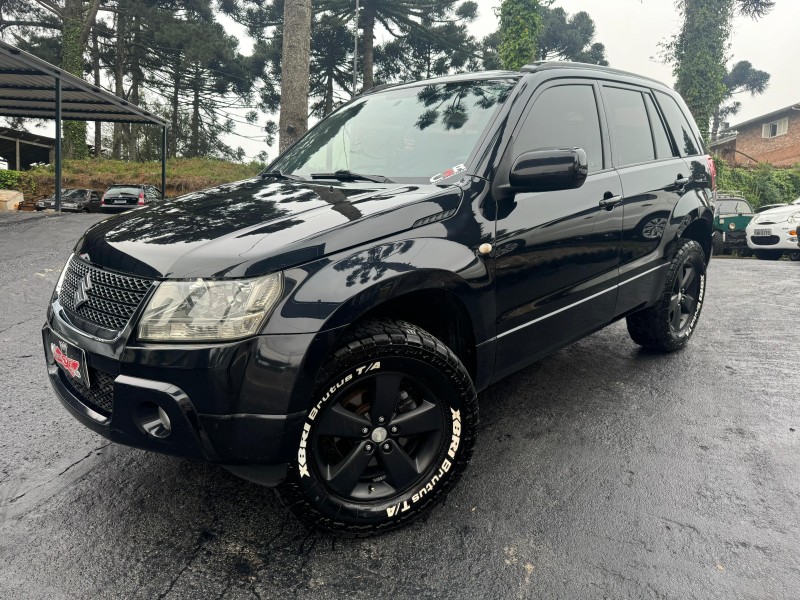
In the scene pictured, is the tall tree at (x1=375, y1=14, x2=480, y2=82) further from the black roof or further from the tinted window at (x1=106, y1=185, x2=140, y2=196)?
the black roof

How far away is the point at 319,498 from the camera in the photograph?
223 cm

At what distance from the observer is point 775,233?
1453 cm

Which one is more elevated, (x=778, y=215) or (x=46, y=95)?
(x=46, y=95)

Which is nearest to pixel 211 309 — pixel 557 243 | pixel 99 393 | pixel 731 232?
pixel 99 393

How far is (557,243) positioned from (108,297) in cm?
199

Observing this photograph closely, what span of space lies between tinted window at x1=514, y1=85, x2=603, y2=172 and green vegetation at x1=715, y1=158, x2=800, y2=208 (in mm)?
27673

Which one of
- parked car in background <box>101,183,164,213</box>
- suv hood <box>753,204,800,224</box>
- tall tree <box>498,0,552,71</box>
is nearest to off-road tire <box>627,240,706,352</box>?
suv hood <box>753,204,800,224</box>

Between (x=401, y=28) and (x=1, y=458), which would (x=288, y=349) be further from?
(x=401, y=28)

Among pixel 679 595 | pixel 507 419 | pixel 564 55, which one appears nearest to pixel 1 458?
pixel 507 419

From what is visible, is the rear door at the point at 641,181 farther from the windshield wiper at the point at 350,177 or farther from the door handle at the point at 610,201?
the windshield wiper at the point at 350,177

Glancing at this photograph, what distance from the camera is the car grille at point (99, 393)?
2.22 meters

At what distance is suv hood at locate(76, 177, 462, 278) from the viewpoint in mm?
2100

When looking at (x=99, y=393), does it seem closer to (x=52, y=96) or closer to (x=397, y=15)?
(x=52, y=96)

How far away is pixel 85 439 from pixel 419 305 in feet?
6.02
